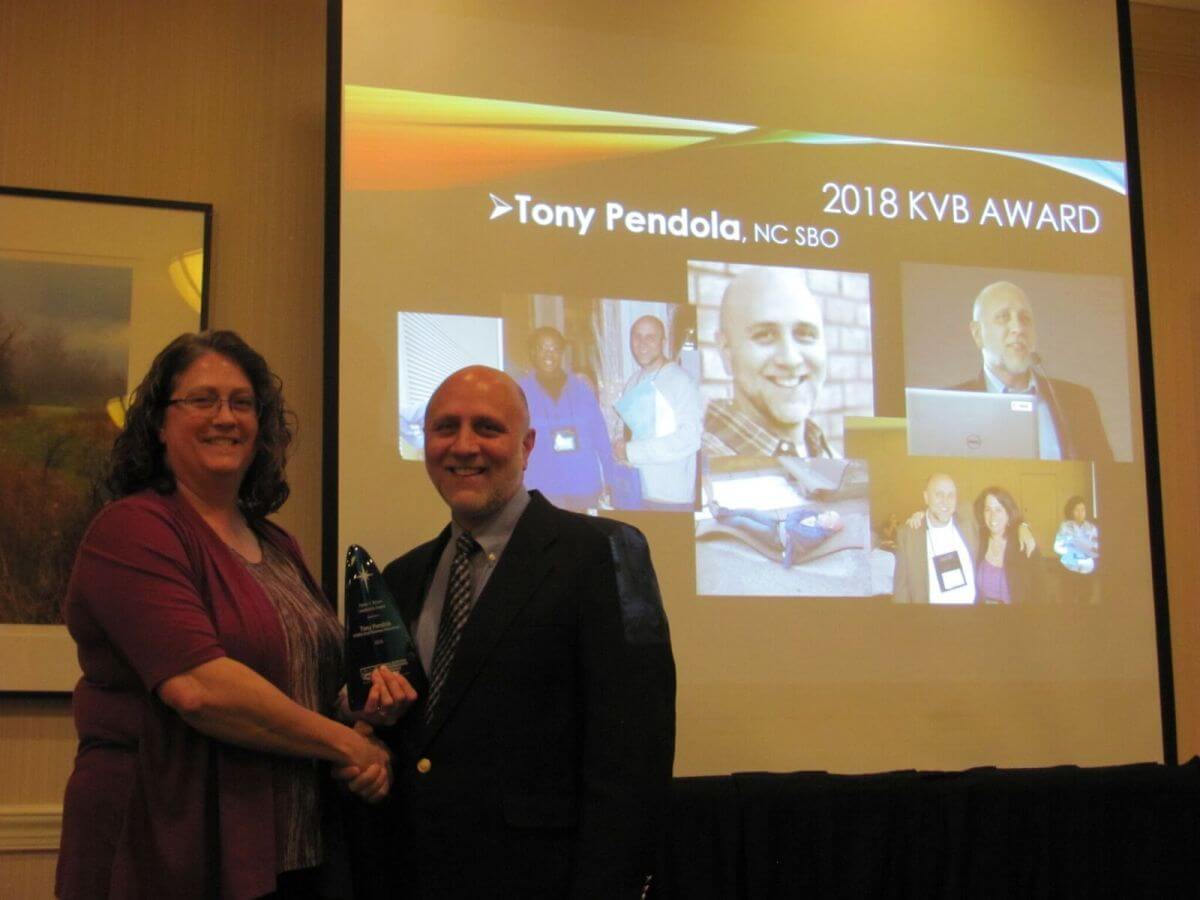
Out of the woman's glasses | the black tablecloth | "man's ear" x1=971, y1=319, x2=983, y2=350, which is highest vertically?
"man's ear" x1=971, y1=319, x2=983, y2=350

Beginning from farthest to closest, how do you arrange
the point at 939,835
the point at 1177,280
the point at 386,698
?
the point at 1177,280 < the point at 939,835 < the point at 386,698

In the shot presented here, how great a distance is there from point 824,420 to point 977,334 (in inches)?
23.5

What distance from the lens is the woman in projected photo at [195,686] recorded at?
1.68 meters

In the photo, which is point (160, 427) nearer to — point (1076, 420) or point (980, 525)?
point (980, 525)

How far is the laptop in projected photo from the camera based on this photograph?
3.58 m

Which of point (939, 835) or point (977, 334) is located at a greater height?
point (977, 334)

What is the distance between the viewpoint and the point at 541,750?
1.85 meters

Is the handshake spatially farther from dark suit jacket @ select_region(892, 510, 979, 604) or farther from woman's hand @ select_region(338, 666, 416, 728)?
dark suit jacket @ select_region(892, 510, 979, 604)

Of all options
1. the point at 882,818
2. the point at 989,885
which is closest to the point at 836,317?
the point at 882,818

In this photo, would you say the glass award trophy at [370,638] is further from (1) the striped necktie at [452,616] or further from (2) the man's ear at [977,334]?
(2) the man's ear at [977,334]

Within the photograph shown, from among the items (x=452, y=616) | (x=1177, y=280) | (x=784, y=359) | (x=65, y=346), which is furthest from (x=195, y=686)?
(x=1177, y=280)

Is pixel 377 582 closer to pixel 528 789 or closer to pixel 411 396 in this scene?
pixel 528 789

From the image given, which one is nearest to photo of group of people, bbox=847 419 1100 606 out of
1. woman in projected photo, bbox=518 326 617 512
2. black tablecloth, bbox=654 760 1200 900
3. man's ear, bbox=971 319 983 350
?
man's ear, bbox=971 319 983 350

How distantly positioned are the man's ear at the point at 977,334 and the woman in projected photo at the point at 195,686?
7.92ft
